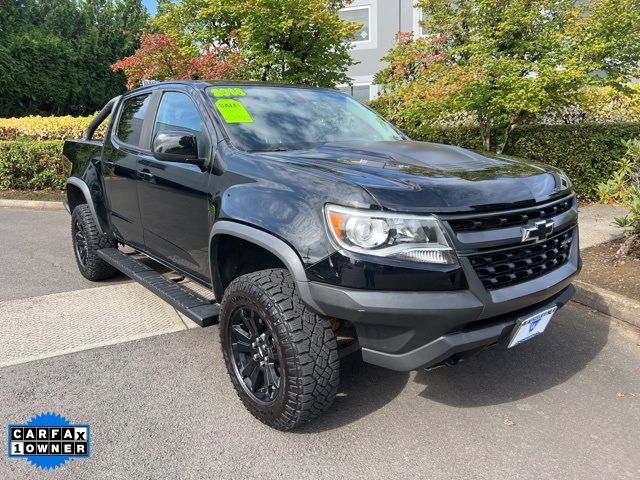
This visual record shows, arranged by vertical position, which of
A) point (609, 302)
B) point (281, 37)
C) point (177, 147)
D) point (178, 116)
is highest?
point (281, 37)

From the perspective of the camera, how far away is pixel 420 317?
2.15 m

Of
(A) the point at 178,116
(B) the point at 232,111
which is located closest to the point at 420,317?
(B) the point at 232,111

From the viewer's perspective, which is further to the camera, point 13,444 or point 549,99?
point 549,99

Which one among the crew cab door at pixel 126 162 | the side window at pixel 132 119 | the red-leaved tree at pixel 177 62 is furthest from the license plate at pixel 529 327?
the red-leaved tree at pixel 177 62

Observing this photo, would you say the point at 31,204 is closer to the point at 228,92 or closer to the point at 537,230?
the point at 228,92

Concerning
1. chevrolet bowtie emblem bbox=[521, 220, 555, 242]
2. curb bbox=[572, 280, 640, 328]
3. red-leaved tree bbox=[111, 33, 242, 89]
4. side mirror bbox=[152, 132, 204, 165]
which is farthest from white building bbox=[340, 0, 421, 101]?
chevrolet bowtie emblem bbox=[521, 220, 555, 242]

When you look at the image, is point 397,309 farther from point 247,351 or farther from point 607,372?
point 607,372

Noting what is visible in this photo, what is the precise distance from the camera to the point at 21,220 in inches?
328

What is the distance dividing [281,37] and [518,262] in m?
7.53

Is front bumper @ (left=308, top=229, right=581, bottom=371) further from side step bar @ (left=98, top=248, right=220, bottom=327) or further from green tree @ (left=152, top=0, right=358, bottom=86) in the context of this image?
green tree @ (left=152, top=0, right=358, bottom=86)

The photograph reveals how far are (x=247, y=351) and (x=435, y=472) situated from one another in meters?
1.10

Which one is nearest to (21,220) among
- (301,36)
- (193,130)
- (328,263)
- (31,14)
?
(301,36)

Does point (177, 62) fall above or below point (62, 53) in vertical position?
below

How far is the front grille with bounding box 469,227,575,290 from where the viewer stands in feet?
7.49
